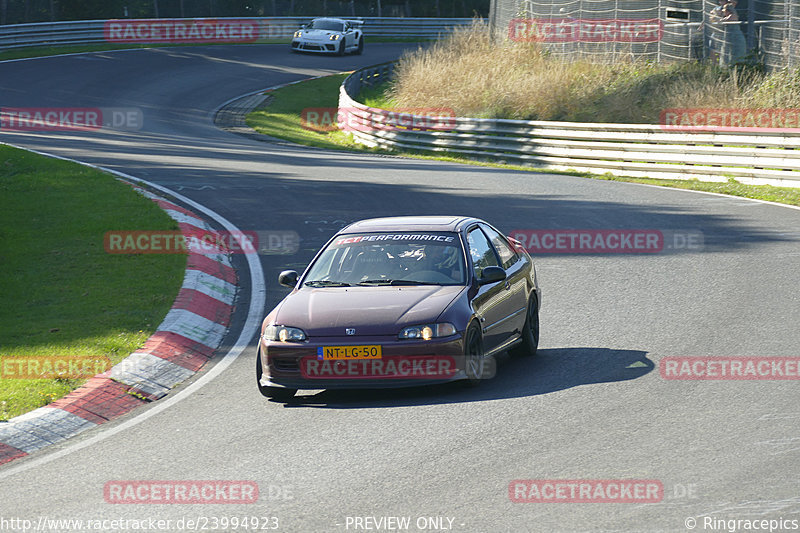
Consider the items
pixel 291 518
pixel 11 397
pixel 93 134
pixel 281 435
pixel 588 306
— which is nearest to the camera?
pixel 291 518

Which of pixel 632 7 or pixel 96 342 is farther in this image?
pixel 632 7

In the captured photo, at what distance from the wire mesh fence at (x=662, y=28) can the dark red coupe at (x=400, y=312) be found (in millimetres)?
21350

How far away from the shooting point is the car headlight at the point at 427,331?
8750 millimetres

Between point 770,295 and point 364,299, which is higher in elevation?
point 364,299

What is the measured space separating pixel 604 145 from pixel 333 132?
46.5 feet

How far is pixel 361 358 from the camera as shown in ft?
28.6

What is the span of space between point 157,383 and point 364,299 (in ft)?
6.79

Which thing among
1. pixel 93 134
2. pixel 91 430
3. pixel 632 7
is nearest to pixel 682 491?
pixel 91 430

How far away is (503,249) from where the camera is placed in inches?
428

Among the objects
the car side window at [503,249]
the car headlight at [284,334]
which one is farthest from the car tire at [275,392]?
the car side window at [503,249]

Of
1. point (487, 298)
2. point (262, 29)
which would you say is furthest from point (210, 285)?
point (262, 29)

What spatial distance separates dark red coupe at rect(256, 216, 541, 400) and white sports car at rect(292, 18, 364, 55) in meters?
44.6

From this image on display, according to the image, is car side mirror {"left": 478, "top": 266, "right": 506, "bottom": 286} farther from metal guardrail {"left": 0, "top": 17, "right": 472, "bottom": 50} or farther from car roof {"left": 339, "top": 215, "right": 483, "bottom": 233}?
metal guardrail {"left": 0, "top": 17, "right": 472, "bottom": 50}

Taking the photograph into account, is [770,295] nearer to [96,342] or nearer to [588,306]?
[588,306]
